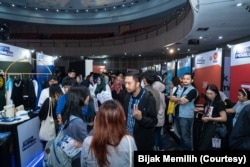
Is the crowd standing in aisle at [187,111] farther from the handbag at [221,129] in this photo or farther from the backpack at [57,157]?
the backpack at [57,157]

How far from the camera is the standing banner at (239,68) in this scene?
353cm

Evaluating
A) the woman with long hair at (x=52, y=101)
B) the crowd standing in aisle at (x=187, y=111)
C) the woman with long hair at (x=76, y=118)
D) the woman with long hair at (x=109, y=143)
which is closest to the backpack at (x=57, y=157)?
the woman with long hair at (x=76, y=118)

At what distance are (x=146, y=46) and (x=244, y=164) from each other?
527 inches

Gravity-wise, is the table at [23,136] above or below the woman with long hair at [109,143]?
below

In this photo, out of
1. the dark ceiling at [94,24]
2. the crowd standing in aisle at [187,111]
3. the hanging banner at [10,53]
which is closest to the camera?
the crowd standing in aisle at [187,111]

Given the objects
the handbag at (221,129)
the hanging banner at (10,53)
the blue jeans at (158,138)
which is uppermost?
the hanging banner at (10,53)

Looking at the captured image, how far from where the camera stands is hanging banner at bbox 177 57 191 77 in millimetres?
6502

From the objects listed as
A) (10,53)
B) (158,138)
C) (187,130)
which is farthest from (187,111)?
(10,53)

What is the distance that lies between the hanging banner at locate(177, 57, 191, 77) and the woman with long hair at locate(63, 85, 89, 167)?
16.0 ft

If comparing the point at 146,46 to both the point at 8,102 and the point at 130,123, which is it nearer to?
the point at 8,102

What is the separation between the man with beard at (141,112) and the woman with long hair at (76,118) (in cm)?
56

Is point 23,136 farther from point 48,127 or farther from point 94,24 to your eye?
point 94,24

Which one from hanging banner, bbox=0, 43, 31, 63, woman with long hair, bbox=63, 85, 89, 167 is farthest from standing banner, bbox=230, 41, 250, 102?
hanging banner, bbox=0, 43, 31, 63

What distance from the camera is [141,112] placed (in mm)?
2371
